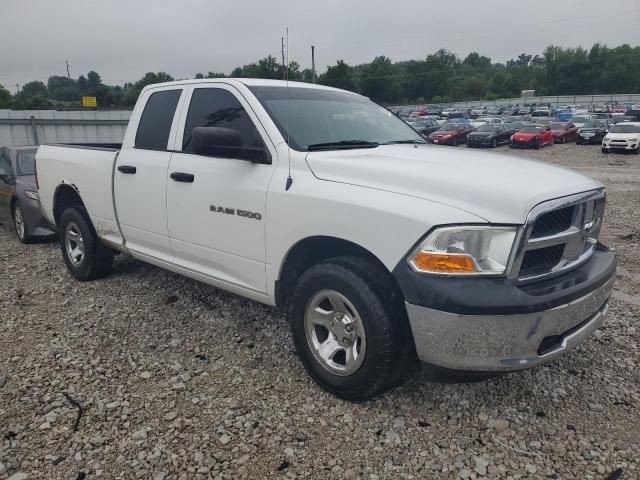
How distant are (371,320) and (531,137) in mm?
26485

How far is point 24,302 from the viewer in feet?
15.7

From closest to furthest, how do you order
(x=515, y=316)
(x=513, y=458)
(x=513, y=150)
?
(x=515, y=316) < (x=513, y=458) < (x=513, y=150)

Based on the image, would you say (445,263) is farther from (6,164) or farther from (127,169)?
(6,164)

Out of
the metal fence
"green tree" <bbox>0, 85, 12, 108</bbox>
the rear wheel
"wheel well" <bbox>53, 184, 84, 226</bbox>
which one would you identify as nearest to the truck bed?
"wheel well" <bbox>53, 184, 84, 226</bbox>

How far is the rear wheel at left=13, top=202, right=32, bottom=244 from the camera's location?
7090mm

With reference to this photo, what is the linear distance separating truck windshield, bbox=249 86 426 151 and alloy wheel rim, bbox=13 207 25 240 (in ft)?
17.6

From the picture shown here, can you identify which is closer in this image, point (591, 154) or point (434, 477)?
point (434, 477)

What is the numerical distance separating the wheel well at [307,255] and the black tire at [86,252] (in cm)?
259

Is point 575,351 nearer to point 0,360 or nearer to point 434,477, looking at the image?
point 434,477

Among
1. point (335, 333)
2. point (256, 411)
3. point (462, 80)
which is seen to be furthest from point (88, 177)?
point (462, 80)

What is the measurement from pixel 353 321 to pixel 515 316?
0.89 meters

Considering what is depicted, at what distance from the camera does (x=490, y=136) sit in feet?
90.1

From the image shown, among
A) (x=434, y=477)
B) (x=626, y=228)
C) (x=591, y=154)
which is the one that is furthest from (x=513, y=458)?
(x=591, y=154)

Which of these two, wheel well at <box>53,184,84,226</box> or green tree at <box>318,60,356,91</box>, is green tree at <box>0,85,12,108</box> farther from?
wheel well at <box>53,184,84,226</box>
